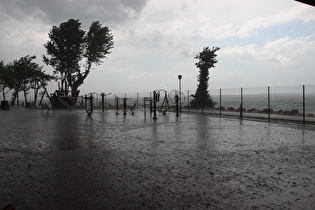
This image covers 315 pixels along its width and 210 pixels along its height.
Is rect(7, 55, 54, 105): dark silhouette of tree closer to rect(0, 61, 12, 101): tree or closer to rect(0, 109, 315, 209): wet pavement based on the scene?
rect(0, 61, 12, 101): tree

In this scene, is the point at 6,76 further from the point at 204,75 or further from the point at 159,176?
the point at 159,176

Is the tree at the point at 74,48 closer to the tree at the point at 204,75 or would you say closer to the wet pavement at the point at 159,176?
the tree at the point at 204,75

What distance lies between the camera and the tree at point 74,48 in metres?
43.8

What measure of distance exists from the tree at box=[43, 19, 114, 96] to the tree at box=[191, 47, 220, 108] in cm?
2009

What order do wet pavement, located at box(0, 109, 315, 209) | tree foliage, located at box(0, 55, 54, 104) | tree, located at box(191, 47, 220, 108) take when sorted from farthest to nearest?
tree foliage, located at box(0, 55, 54, 104) < tree, located at box(191, 47, 220, 108) < wet pavement, located at box(0, 109, 315, 209)

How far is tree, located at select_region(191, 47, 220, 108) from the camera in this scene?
34156 millimetres

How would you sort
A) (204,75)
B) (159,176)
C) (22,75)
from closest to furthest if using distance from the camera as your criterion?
(159,176) → (204,75) → (22,75)

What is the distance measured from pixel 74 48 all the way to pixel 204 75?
23787 millimetres

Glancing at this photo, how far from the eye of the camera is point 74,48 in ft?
146

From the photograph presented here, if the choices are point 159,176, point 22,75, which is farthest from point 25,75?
point 159,176

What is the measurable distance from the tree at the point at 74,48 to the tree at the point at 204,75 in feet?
65.9

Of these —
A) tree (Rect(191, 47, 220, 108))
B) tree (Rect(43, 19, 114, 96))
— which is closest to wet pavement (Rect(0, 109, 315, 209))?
tree (Rect(191, 47, 220, 108))

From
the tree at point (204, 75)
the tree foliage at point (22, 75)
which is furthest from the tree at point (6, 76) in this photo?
the tree at point (204, 75)

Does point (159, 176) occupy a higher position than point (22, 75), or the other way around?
point (22, 75)
